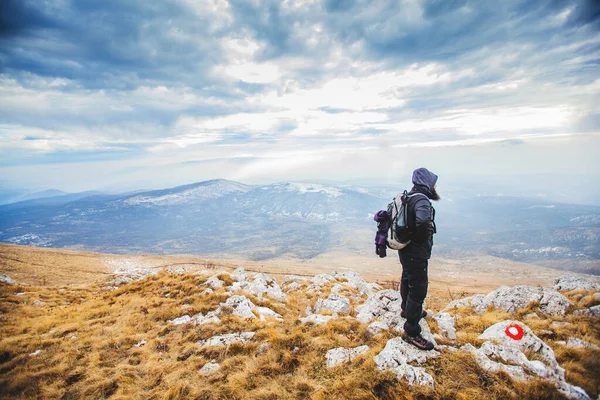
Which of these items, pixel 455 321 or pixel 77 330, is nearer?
→ pixel 455 321

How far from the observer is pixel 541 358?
695cm

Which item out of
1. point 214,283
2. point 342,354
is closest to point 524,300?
point 342,354

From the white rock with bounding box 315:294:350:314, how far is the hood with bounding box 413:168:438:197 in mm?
9183

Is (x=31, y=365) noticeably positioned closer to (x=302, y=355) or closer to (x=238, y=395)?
(x=238, y=395)

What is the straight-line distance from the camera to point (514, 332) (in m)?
7.88

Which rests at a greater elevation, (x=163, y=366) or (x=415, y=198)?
A: (x=415, y=198)

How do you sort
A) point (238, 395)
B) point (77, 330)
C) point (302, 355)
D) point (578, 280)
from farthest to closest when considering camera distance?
point (578, 280) < point (77, 330) < point (302, 355) < point (238, 395)

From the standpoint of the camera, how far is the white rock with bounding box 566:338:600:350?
298 inches

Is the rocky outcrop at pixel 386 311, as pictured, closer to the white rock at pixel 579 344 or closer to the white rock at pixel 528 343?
the white rock at pixel 528 343

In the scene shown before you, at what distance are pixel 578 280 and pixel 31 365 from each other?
2619cm

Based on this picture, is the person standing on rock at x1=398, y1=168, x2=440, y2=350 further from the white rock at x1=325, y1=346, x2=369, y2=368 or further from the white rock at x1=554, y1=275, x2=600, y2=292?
the white rock at x1=554, y1=275, x2=600, y2=292

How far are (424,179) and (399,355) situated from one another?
5.36m

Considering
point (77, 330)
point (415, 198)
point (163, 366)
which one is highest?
point (415, 198)

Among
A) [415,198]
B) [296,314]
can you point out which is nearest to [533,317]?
[415,198]
